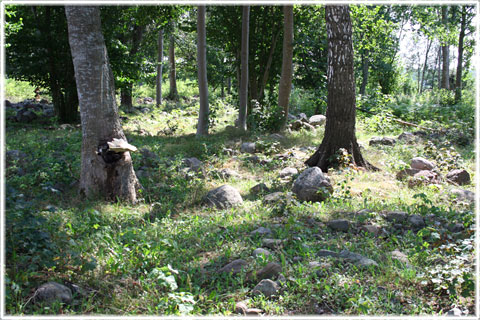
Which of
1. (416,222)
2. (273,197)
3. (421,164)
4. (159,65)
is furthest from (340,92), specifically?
(159,65)

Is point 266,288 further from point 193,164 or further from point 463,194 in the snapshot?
point 193,164

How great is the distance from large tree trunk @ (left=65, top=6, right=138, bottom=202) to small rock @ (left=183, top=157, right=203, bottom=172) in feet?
5.01

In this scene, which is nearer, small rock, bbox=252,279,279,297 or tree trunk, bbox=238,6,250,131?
small rock, bbox=252,279,279,297

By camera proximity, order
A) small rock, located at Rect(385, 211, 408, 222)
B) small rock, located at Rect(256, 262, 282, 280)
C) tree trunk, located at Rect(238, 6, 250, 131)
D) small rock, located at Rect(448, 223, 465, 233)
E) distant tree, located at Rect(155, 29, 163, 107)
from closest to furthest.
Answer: small rock, located at Rect(256, 262, 282, 280) < small rock, located at Rect(448, 223, 465, 233) < small rock, located at Rect(385, 211, 408, 222) < tree trunk, located at Rect(238, 6, 250, 131) < distant tree, located at Rect(155, 29, 163, 107)

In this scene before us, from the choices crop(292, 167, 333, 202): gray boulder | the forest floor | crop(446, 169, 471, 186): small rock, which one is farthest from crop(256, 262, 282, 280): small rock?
crop(446, 169, 471, 186): small rock

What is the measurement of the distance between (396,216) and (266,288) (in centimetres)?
221

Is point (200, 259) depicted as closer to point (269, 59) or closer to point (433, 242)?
point (433, 242)

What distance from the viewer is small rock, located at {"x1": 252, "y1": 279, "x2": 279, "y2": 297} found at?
3.05 metres

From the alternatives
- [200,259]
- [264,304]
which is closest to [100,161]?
[200,259]

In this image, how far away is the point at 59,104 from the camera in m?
11.9

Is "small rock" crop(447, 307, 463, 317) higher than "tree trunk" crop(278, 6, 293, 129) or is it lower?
lower

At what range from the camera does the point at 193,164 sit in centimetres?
720

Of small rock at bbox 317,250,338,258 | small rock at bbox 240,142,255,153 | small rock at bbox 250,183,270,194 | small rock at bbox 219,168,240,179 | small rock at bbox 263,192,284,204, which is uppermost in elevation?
small rock at bbox 240,142,255,153

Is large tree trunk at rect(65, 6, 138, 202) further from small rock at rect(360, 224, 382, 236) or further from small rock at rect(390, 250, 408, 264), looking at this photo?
small rock at rect(390, 250, 408, 264)
